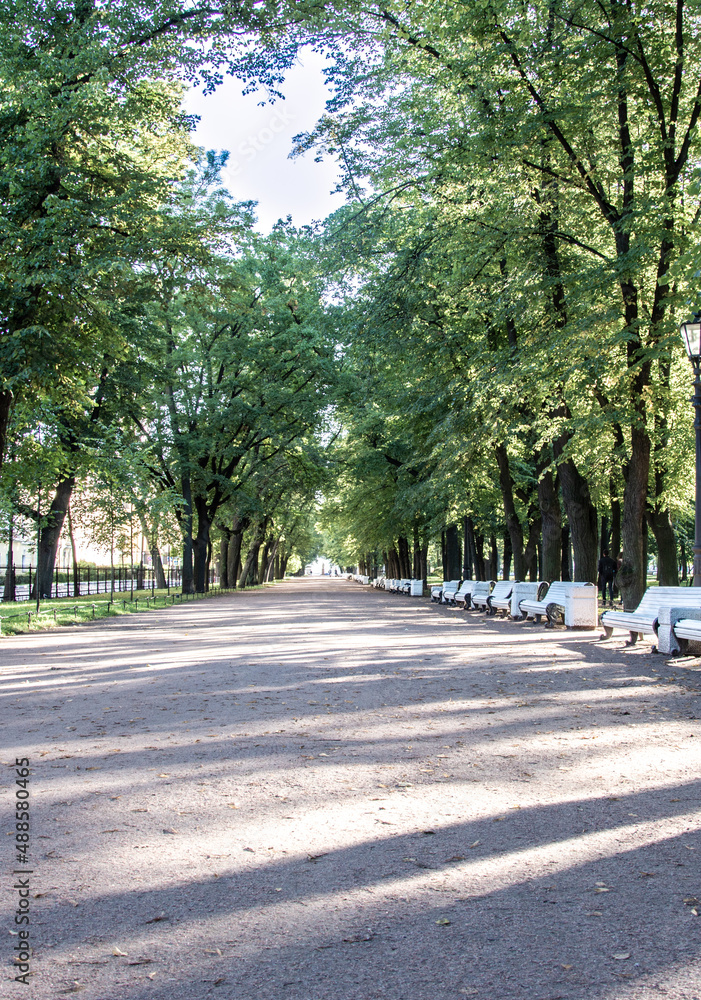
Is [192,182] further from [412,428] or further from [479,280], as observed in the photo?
[479,280]

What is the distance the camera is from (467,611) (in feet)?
84.3

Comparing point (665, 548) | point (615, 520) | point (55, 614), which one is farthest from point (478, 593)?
point (55, 614)

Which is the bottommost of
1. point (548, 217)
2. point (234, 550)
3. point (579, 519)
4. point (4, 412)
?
point (234, 550)

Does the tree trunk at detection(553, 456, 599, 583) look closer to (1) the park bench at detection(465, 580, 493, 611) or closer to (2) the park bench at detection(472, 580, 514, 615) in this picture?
(2) the park bench at detection(472, 580, 514, 615)

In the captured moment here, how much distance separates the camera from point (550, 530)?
22.5 meters

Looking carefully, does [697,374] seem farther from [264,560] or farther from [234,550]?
[264,560]

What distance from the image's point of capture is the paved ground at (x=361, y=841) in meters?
3.04

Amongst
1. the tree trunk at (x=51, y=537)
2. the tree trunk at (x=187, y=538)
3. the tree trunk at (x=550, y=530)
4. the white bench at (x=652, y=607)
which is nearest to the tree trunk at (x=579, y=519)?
the tree trunk at (x=550, y=530)

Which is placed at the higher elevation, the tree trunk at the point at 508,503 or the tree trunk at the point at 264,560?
the tree trunk at the point at 508,503

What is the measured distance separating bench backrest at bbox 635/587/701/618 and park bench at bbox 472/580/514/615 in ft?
28.7

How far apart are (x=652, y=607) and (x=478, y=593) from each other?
41.1ft

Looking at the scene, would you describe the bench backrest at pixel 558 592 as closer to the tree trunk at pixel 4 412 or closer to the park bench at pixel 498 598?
the park bench at pixel 498 598

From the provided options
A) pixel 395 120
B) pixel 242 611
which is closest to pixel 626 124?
pixel 395 120

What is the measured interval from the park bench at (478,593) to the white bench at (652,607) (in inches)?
409
